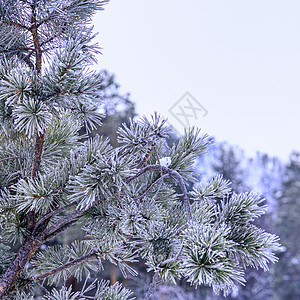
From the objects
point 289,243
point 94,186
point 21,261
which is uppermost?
point 289,243

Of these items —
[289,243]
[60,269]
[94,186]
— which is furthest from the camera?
[289,243]

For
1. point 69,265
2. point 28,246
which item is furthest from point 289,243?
point 28,246

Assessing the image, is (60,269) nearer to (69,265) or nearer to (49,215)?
(69,265)

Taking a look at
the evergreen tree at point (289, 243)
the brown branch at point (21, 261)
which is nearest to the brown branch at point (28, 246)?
the brown branch at point (21, 261)

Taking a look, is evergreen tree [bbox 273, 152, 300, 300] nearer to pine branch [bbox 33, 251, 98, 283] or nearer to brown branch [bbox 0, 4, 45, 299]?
pine branch [bbox 33, 251, 98, 283]

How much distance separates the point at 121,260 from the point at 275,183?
19.9 feet

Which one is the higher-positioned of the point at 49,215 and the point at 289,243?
the point at 289,243

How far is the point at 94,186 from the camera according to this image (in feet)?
1.47

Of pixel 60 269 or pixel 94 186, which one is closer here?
pixel 94 186

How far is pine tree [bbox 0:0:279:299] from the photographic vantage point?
43 centimetres

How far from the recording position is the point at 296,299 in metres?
5.51

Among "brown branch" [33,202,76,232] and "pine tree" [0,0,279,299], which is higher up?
"pine tree" [0,0,279,299]

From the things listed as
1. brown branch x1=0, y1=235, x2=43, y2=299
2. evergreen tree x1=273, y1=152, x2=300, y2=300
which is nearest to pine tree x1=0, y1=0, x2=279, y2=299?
brown branch x1=0, y1=235, x2=43, y2=299

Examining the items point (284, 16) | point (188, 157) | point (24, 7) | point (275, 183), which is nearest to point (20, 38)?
point (24, 7)
